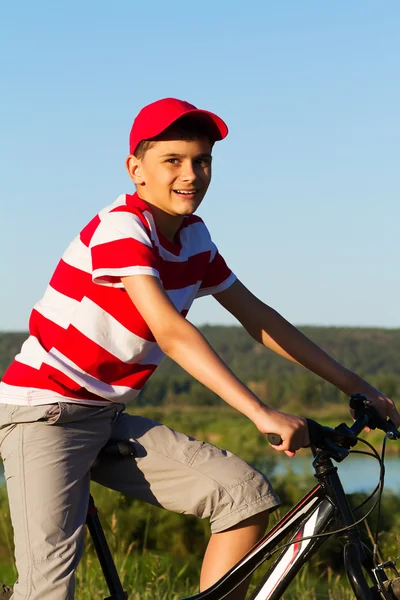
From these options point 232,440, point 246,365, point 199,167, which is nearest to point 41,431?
point 199,167

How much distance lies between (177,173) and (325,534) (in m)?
1.21

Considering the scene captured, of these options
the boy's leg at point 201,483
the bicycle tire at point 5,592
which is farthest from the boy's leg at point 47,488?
the bicycle tire at point 5,592

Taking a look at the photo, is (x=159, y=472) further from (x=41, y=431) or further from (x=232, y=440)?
(x=232, y=440)

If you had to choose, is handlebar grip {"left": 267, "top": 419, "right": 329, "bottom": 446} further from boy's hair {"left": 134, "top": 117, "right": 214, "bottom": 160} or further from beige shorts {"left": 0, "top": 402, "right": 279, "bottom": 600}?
boy's hair {"left": 134, "top": 117, "right": 214, "bottom": 160}

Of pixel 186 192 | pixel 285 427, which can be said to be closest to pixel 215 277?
pixel 186 192

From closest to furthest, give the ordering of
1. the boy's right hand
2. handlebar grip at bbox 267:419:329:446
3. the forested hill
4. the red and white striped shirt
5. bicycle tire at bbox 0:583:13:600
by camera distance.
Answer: the boy's right hand < handlebar grip at bbox 267:419:329:446 < the red and white striped shirt < bicycle tire at bbox 0:583:13:600 < the forested hill

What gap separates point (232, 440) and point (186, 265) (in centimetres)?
833

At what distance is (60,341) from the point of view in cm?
295

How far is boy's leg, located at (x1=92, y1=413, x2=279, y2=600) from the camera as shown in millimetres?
2916

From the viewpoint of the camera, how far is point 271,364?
1127 inches

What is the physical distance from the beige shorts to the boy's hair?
0.88 metres

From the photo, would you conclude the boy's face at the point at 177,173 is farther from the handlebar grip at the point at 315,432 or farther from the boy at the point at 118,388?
the handlebar grip at the point at 315,432

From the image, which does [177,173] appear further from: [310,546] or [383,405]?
[310,546]

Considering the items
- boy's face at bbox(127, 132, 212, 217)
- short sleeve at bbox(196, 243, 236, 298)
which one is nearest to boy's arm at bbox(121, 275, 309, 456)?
boy's face at bbox(127, 132, 212, 217)
